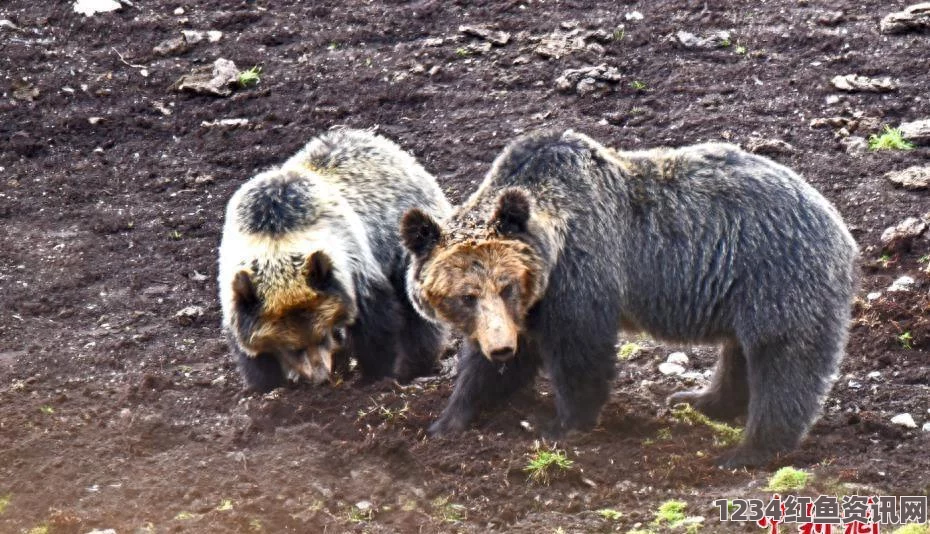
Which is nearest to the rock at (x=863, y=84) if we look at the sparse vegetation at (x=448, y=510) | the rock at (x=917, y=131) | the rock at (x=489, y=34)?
the rock at (x=917, y=131)

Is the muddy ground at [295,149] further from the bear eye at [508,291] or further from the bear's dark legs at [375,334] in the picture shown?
the bear eye at [508,291]

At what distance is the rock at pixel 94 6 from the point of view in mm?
13617

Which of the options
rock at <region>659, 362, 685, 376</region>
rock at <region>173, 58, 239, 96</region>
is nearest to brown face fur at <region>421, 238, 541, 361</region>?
rock at <region>659, 362, 685, 376</region>

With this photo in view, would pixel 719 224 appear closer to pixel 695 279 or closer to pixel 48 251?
pixel 695 279

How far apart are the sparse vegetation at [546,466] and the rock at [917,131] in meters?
4.93

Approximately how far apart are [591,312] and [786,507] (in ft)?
4.97

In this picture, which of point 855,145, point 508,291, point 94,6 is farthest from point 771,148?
point 94,6

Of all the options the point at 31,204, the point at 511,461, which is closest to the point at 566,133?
the point at 511,461

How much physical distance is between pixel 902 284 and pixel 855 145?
6.58 ft

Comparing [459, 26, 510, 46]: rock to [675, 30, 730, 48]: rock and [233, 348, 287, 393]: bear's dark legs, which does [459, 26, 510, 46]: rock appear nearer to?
[675, 30, 730, 48]: rock

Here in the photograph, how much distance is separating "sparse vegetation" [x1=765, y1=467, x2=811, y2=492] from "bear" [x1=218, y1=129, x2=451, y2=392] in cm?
271

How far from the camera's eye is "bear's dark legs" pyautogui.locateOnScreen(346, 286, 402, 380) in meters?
8.37

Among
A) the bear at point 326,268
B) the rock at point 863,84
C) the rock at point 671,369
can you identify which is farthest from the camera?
the rock at point 863,84

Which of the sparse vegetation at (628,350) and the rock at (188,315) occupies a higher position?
the sparse vegetation at (628,350)
